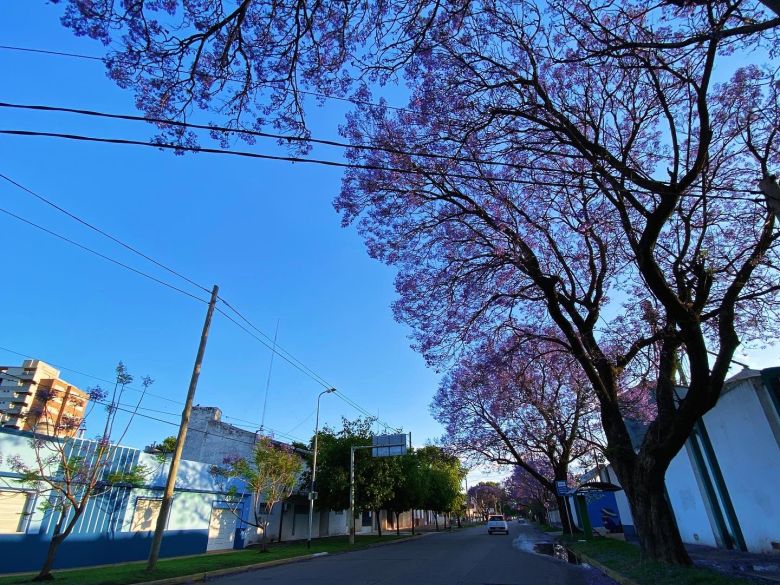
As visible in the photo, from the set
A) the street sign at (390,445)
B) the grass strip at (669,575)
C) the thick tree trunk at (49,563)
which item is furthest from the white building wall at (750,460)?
the thick tree trunk at (49,563)

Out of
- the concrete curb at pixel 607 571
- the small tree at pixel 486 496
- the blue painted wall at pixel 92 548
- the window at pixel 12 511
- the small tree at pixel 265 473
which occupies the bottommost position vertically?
the concrete curb at pixel 607 571

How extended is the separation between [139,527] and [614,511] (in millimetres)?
27699

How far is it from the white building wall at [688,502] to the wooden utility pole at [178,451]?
15983 millimetres

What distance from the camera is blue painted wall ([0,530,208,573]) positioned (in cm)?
1312

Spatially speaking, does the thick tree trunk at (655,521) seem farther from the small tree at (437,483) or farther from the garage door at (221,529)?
the small tree at (437,483)

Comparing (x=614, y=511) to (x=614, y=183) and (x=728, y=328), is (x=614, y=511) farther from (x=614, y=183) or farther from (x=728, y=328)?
(x=614, y=183)

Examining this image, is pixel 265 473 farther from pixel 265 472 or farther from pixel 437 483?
pixel 437 483

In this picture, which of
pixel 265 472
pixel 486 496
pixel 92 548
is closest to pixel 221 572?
pixel 92 548

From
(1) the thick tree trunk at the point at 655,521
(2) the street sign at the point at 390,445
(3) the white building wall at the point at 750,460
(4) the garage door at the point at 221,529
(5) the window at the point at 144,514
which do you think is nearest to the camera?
(1) the thick tree trunk at the point at 655,521

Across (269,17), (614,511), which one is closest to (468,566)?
(269,17)

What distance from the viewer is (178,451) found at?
494 inches

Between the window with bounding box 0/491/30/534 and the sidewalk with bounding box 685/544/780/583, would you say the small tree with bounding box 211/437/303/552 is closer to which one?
the window with bounding box 0/491/30/534

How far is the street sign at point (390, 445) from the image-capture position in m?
25.0

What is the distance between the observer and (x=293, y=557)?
17.3 meters
